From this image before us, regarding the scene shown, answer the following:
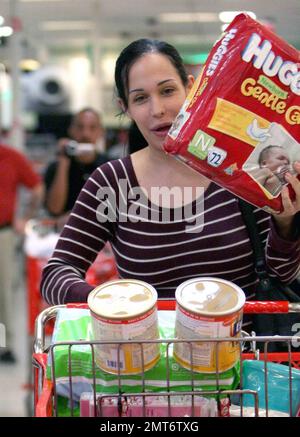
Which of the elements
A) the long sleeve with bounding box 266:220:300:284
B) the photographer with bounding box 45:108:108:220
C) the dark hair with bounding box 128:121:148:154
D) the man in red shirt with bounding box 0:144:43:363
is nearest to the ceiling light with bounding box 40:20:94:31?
the man in red shirt with bounding box 0:144:43:363

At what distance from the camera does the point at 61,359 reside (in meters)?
0.95

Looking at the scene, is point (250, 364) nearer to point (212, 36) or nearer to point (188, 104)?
point (188, 104)

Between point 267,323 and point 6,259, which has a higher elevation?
point 267,323

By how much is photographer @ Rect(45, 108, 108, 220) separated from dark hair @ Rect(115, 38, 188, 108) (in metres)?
1.41

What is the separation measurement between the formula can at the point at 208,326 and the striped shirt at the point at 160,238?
0.37m

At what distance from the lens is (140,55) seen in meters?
1.26

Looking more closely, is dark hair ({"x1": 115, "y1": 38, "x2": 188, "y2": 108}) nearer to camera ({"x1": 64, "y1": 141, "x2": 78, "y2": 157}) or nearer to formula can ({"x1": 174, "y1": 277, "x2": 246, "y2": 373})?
formula can ({"x1": 174, "y1": 277, "x2": 246, "y2": 373})

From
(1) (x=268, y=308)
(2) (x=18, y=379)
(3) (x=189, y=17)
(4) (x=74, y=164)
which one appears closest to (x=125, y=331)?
(1) (x=268, y=308)

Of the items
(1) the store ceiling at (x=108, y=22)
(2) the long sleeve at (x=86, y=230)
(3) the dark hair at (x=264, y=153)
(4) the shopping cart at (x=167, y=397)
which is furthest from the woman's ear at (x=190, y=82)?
(1) the store ceiling at (x=108, y=22)

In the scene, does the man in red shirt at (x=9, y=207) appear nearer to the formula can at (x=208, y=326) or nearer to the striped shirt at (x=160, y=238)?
the striped shirt at (x=160, y=238)

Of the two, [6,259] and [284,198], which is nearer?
[284,198]

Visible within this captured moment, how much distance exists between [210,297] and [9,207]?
3070 mm
